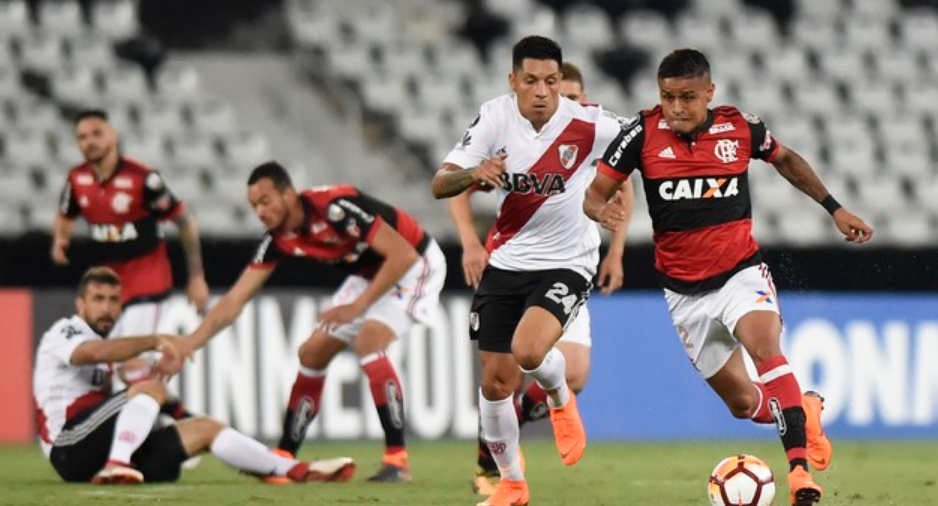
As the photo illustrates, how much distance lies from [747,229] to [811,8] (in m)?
15.2

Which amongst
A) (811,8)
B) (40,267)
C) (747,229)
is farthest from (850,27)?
(747,229)

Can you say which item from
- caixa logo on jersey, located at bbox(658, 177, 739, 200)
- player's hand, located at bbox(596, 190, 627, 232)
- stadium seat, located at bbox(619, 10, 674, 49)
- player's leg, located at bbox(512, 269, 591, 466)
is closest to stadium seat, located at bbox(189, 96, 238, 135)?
stadium seat, located at bbox(619, 10, 674, 49)

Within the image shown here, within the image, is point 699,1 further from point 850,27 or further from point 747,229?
point 747,229

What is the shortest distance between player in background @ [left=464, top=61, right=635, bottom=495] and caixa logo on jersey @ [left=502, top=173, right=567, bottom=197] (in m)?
0.42

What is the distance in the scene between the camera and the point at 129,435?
1049 cm

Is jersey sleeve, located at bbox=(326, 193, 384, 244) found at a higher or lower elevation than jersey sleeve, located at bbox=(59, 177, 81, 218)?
lower

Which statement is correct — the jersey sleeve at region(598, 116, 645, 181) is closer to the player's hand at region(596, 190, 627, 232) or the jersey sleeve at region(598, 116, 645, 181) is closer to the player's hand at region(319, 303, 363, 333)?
the player's hand at region(596, 190, 627, 232)

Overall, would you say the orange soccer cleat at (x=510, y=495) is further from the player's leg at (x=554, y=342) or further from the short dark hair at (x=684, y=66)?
the short dark hair at (x=684, y=66)

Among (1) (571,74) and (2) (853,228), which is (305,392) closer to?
(1) (571,74)

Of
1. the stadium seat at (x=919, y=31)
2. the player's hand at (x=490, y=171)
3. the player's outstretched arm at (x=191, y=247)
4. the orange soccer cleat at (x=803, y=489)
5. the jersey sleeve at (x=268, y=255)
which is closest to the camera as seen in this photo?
the orange soccer cleat at (x=803, y=489)

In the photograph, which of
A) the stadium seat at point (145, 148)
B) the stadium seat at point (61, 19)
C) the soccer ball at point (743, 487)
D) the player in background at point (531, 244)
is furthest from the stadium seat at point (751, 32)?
the soccer ball at point (743, 487)

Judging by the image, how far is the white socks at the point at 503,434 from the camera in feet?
29.1

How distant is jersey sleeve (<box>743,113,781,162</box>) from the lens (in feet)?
28.4

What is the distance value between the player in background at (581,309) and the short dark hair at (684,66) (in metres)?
1.15
